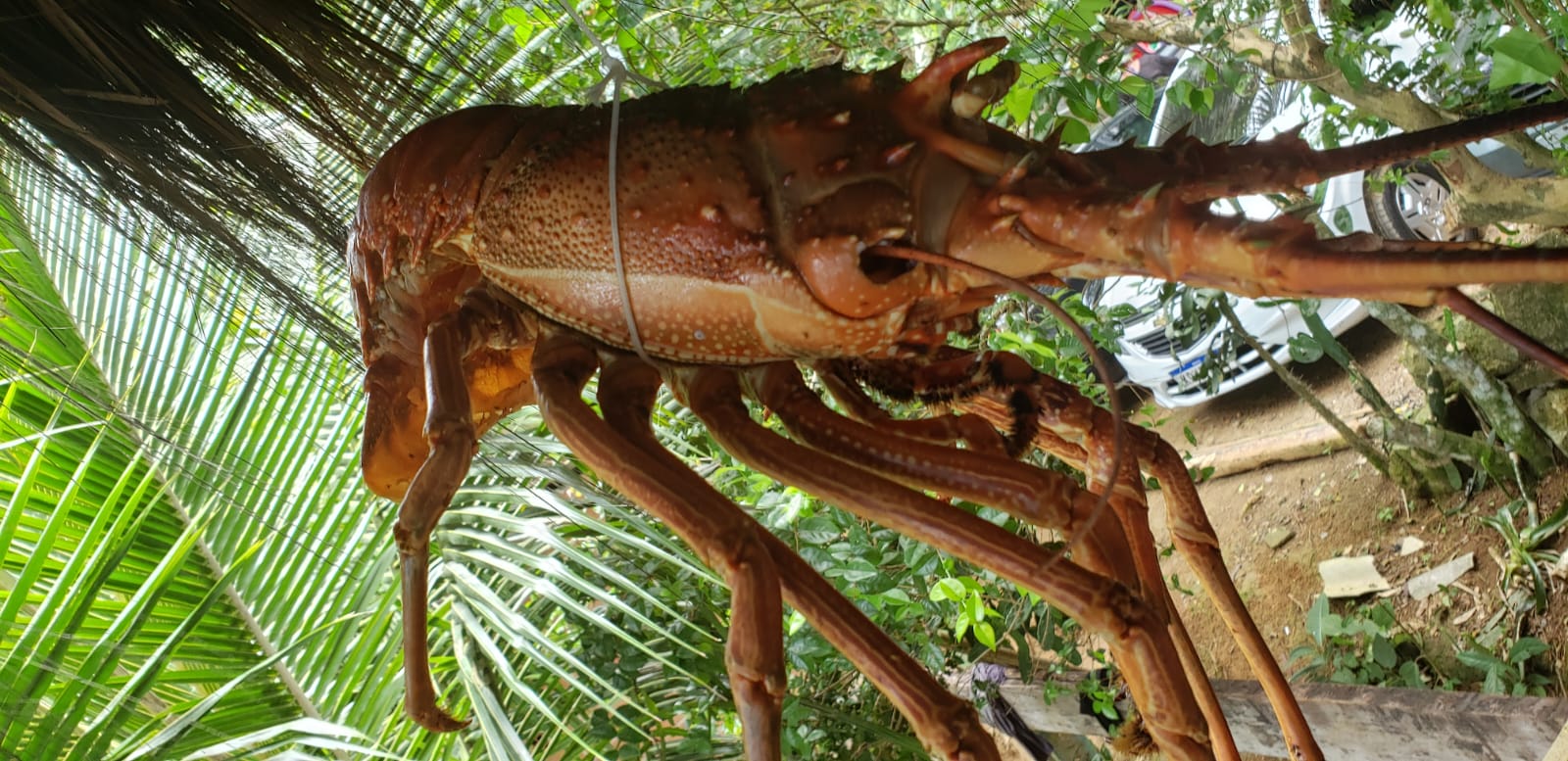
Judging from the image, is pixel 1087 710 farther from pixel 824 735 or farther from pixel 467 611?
pixel 467 611

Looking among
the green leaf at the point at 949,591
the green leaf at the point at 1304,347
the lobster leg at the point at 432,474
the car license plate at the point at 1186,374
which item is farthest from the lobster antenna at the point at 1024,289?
the car license plate at the point at 1186,374

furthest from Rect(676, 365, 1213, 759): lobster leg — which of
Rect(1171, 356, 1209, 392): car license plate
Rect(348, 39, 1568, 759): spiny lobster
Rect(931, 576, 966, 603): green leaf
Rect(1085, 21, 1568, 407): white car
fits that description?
Rect(1171, 356, 1209, 392): car license plate

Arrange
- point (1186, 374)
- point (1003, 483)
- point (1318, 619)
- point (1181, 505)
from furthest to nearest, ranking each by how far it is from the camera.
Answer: point (1186, 374) → point (1318, 619) → point (1181, 505) → point (1003, 483)

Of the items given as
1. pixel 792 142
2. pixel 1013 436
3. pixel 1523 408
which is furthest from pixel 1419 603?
pixel 792 142

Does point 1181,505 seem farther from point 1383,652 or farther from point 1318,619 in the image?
point 1318,619

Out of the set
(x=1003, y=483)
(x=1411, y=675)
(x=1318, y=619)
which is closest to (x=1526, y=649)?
(x=1411, y=675)
